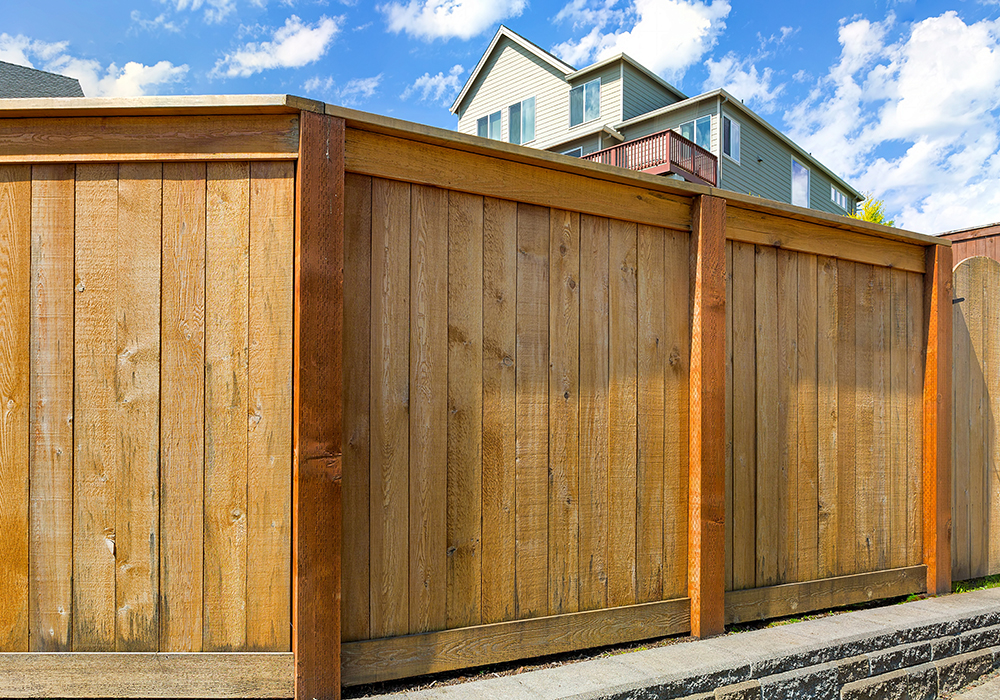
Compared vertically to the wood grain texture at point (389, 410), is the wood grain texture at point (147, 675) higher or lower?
lower

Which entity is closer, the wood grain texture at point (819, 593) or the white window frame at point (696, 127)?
the wood grain texture at point (819, 593)

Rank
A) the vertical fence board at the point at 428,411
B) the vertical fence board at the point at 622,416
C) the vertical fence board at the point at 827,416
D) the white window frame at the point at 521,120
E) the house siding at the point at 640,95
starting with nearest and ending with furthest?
the vertical fence board at the point at 428,411 < the vertical fence board at the point at 622,416 < the vertical fence board at the point at 827,416 < the house siding at the point at 640,95 < the white window frame at the point at 521,120

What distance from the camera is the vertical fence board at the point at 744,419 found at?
318 centimetres

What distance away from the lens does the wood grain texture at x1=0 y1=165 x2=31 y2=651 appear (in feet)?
7.22

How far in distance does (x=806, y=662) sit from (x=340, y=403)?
2303 mm

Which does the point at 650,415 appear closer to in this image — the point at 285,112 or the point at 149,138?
the point at 285,112

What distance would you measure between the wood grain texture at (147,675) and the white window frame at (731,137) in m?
15.5

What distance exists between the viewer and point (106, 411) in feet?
7.30

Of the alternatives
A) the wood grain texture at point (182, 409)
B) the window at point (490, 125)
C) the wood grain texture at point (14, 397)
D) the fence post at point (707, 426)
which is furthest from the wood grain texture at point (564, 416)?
the window at point (490, 125)

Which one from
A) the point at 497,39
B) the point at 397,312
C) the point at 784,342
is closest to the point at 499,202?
the point at 397,312

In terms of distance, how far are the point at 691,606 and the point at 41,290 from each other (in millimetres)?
2936

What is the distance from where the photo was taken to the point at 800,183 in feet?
61.8

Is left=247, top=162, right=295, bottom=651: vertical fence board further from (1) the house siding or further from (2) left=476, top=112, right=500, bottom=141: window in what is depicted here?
(2) left=476, top=112, right=500, bottom=141: window

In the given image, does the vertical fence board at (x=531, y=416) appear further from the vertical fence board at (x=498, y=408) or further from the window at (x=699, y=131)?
the window at (x=699, y=131)
